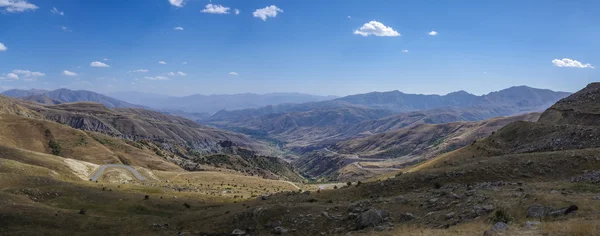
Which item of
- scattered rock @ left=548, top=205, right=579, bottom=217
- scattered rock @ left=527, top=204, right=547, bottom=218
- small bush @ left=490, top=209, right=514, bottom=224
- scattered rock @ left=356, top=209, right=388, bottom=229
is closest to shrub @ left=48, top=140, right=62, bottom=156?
scattered rock @ left=356, top=209, right=388, bottom=229

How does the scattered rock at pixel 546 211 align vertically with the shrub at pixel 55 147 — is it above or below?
above

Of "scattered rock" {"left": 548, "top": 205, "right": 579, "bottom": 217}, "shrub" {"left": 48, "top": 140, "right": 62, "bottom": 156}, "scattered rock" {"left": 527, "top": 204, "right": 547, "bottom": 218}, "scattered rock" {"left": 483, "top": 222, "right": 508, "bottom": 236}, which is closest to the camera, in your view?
"scattered rock" {"left": 483, "top": 222, "right": 508, "bottom": 236}

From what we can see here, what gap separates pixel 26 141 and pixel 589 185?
155m

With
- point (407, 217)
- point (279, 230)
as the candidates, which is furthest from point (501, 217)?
point (279, 230)

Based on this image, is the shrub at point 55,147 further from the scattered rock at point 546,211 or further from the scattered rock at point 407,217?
the scattered rock at point 546,211

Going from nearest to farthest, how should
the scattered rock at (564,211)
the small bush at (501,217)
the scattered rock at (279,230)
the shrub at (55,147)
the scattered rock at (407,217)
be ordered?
1. the small bush at (501,217)
2. the scattered rock at (564,211)
3. the scattered rock at (407,217)
4. the scattered rock at (279,230)
5. the shrub at (55,147)

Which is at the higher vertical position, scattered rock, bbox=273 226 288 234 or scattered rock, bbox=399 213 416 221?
scattered rock, bbox=399 213 416 221

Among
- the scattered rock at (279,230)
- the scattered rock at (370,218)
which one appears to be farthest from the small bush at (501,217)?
the scattered rock at (279,230)

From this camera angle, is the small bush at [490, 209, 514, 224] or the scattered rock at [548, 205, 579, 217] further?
the scattered rock at [548, 205, 579, 217]

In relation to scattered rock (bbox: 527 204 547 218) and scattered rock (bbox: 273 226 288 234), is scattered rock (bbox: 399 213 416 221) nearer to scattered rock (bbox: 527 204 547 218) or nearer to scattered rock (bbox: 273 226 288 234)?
scattered rock (bbox: 527 204 547 218)

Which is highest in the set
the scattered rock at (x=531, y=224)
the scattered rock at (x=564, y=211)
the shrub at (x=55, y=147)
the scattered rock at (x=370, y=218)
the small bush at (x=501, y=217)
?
the scattered rock at (x=564, y=211)

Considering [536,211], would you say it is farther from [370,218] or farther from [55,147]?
[55,147]

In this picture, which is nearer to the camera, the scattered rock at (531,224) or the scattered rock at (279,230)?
the scattered rock at (531,224)

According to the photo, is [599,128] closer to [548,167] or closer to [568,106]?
[548,167]
